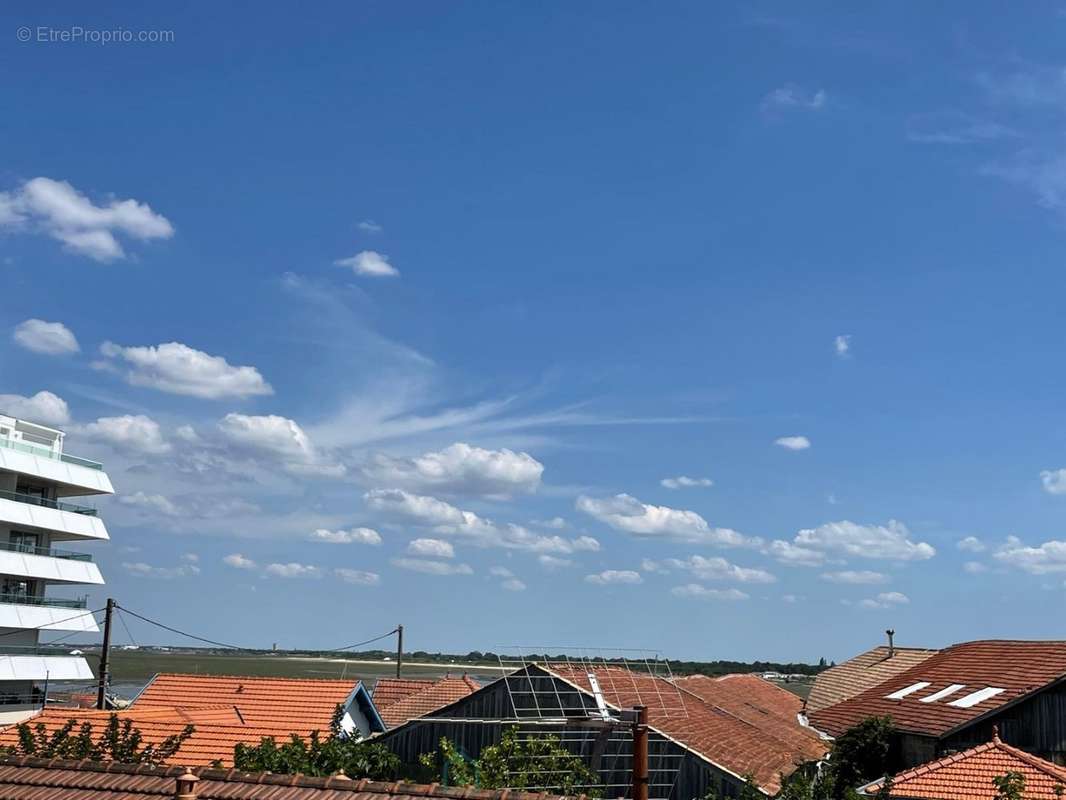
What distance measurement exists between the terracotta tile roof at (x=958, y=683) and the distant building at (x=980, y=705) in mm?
35

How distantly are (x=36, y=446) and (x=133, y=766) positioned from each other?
4561cm

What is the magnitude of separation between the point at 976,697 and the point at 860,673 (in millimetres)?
22864

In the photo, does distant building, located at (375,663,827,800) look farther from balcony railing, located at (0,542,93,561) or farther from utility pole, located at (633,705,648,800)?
balcony railing, located at (0,542,93,561)

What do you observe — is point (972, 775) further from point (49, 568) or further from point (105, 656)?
point (49, 568)

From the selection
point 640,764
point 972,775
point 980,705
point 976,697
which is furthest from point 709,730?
point 640,764

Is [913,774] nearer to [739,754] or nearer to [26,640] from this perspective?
[739,754]

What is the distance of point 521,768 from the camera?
20.2 m

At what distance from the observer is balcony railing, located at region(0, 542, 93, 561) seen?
49688mm

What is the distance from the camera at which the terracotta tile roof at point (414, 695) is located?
46.0 meters

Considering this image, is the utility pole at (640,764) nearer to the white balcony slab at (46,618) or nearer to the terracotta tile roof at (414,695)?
the terracotta tile roof at (414,695)

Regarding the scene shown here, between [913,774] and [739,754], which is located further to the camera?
[739,754]

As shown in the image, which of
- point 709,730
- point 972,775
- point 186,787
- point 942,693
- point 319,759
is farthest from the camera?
point 942,693

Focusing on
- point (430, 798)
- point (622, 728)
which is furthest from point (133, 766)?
point (622, 728)

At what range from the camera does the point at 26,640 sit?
5000 centimetres
